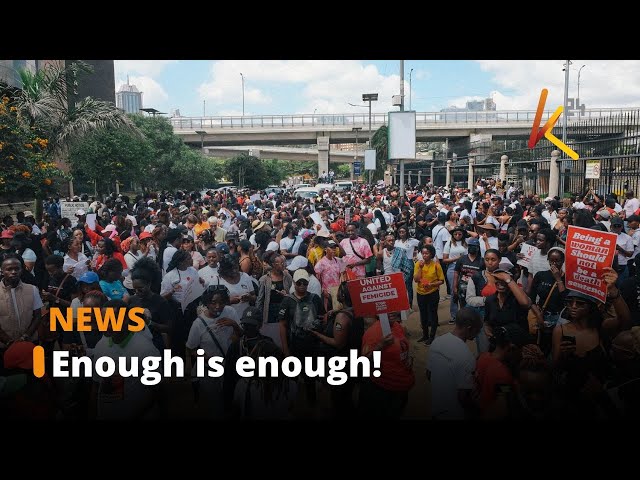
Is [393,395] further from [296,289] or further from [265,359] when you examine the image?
[296,289]

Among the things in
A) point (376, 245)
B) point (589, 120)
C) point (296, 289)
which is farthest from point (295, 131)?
point (296, 289)

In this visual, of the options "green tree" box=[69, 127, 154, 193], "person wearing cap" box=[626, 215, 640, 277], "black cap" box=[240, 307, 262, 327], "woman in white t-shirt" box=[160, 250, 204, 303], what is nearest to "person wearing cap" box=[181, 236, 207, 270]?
"woman in white t-shirt" box=[160, 250, 204, 303]

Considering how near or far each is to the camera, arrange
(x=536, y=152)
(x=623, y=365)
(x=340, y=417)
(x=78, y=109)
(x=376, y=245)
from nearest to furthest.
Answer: (x=623, y=365)
(x=340, y=417)
(x=376, y=245)
(x=78, y=109)
(x=536, y=152)

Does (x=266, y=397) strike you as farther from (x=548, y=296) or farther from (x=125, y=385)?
(x=548, y=296)

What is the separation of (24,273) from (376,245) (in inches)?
201

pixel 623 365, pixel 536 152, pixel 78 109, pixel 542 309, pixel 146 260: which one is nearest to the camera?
pixel 623 365

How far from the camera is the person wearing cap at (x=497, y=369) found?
403 cm

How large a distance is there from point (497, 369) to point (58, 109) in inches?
580

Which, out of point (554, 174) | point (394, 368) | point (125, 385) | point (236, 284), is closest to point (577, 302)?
point (394, 368)

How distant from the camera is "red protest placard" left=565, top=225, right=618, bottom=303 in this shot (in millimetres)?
4925

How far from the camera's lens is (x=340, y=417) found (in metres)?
5.20

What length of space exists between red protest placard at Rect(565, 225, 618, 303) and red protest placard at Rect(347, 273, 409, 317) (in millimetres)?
1500

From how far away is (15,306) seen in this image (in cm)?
549

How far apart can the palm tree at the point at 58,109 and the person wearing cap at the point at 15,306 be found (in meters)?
10.3
